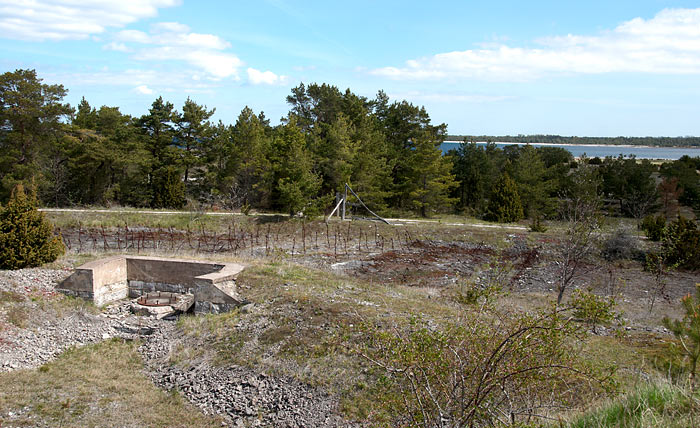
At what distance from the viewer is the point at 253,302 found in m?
11.7

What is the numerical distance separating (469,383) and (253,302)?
26.3 ft

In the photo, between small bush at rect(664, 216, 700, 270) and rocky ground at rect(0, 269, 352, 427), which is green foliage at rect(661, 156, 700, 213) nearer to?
small bush at rect(664, 216, 700, 270)

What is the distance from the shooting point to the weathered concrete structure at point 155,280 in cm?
1196

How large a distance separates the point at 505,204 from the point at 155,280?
81.4ft

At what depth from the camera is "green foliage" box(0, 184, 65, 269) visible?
12.8 m

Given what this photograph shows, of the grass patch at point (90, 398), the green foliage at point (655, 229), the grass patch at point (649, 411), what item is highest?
→ the grass patch at point (649, 411)

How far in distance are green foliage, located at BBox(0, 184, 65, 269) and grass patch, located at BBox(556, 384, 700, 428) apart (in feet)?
47.4

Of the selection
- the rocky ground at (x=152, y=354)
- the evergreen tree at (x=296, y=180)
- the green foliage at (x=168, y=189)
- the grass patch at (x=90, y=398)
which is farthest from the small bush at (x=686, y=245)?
the green foliage at (x=168, y=189)

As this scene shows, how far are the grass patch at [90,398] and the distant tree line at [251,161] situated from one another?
58.5 ft

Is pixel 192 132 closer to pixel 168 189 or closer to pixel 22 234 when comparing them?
pixel 168 189

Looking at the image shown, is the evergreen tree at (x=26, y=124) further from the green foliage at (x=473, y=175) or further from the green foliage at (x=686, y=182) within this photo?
the green foliage at (x=686, y=182)

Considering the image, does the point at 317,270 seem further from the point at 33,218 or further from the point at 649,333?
the point at 649,333

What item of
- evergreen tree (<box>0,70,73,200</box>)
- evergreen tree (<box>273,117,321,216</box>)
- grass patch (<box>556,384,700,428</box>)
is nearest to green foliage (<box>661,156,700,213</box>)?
→ evergreen tree (<box>273,117,321,216</box>)

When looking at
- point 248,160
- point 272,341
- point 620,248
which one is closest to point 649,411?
point 272,341
